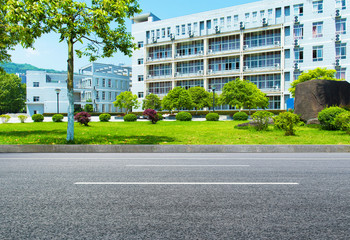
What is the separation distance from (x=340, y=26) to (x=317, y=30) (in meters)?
3.18

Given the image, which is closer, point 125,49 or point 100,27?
point 100,27

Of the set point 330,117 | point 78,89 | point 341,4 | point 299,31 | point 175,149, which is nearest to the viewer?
point 175,149

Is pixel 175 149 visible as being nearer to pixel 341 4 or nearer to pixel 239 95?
pixel 239 95

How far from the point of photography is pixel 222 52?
5369 cm

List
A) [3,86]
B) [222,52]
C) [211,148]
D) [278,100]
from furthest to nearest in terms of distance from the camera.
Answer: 1. [3,86]
2. [222,52]
3. [278,100]
4. [211,148]

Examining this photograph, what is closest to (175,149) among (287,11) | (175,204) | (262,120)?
(175,204)

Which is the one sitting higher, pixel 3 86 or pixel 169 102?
pixel 3 86

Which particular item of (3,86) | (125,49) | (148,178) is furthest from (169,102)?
(3,86)

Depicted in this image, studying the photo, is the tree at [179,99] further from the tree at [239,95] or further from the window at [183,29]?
the window at [183,29]

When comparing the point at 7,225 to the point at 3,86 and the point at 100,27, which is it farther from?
the point at 3,86

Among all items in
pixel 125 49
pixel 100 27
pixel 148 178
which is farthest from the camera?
pixel 125 49

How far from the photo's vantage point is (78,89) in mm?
72688

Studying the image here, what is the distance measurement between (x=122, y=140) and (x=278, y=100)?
40135 mm

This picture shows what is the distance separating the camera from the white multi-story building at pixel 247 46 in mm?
45156
